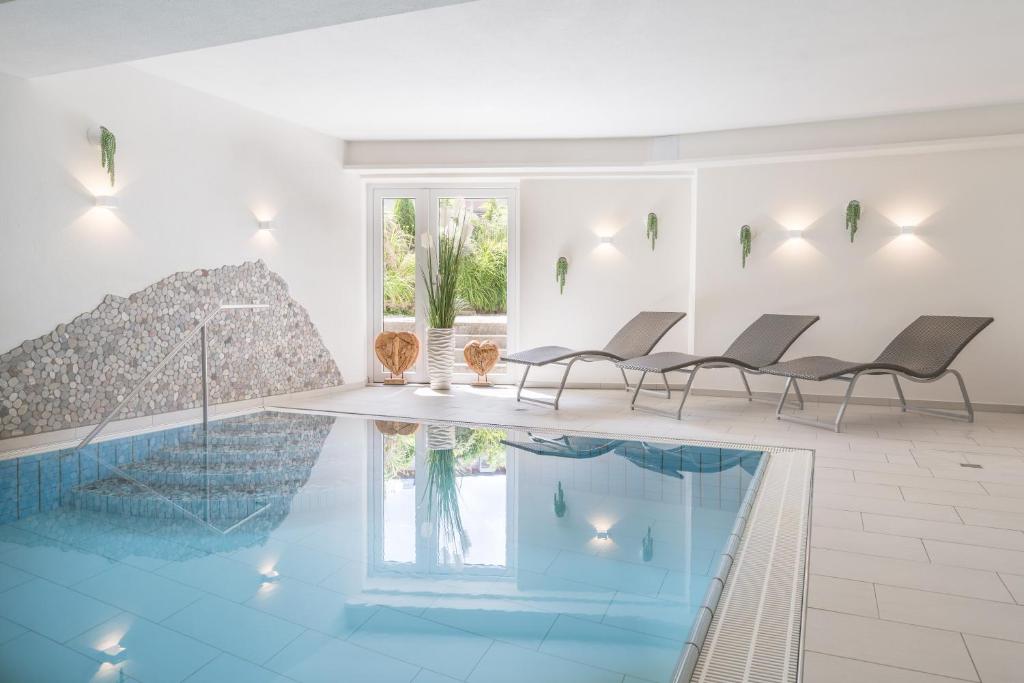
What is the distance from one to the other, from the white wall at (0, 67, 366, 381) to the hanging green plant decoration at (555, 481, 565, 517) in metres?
3.68

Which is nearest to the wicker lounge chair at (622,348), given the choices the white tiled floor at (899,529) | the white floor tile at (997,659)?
the white tiled floor at (899,529)

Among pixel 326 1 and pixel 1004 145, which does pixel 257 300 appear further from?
pixel 1004 145

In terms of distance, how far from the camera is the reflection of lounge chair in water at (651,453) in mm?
4230

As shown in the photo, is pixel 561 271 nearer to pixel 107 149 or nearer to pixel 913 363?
pixel 913 363

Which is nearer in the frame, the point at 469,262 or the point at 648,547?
the point at 648,547

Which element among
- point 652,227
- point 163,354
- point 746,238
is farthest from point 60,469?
point 746,238

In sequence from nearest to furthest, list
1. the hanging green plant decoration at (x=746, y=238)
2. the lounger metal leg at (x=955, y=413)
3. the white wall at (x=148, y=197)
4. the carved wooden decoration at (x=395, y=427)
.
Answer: the white wall at (x=148, y=197)
the carved wooden decoration at (x=395, y=427)
the lounger metal leg at (x=955, y=413)
the hanging green plant decoration at (x=746, y=238)

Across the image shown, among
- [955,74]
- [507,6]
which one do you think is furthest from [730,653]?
[955,74]

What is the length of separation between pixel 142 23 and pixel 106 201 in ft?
5.68

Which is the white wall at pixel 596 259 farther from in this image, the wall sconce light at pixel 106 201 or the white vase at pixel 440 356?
the wall sconce light at pixel 106 201

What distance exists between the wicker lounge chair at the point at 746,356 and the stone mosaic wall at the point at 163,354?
11.0 ft

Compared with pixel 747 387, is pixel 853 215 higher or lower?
higher

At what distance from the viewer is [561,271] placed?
7.99 m

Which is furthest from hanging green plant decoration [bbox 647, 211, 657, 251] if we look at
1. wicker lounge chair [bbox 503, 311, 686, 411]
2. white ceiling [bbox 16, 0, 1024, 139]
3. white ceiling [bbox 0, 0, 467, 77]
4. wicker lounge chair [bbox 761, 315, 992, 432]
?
white ceiling [bbox 0, 0, 467, 77]
